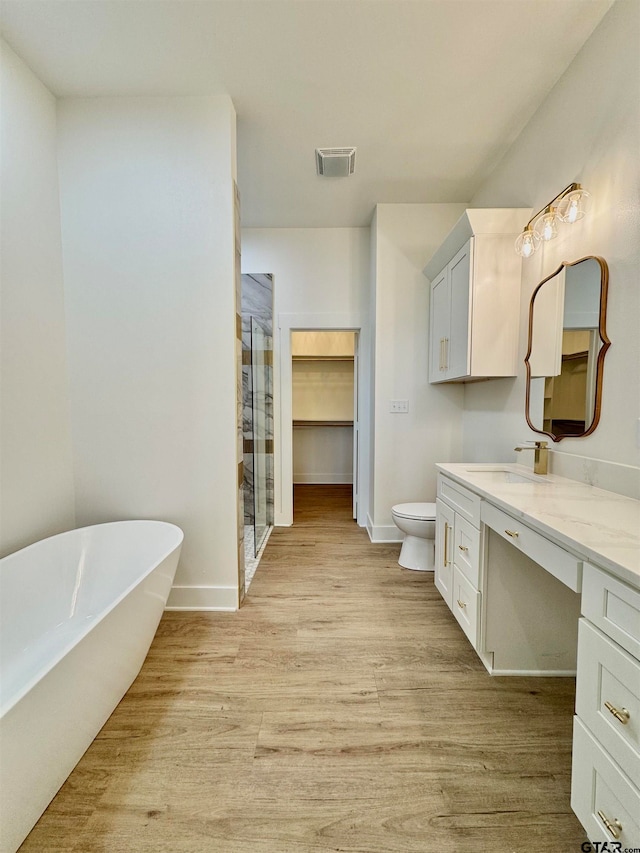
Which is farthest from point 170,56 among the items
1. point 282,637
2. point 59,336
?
point 282,637

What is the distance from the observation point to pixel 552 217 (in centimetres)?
171

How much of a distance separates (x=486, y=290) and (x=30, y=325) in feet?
8.27

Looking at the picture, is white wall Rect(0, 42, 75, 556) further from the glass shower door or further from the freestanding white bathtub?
the glass shower door

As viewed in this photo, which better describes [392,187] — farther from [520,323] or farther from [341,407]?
[341,407]

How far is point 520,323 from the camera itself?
2.17m

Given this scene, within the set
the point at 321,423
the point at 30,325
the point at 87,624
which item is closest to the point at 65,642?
the point at 87,624

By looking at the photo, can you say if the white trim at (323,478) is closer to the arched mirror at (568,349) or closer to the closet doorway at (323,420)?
the closet doorway at (323,420)

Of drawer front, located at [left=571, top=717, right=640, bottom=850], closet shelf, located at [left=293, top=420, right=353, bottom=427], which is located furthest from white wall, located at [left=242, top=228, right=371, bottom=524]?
drawer front, located at [left=571, top=717, right=640, bottom=850]

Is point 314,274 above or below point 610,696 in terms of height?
above

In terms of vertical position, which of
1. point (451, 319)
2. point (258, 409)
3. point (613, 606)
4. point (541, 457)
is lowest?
point (613, 606)

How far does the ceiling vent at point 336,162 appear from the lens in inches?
90.5

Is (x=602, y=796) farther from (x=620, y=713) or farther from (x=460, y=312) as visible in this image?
(x=460, y=312)

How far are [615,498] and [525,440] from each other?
773 millimetres

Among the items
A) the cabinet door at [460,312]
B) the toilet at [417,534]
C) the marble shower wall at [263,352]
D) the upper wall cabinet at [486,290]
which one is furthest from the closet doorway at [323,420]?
the upper wall cabinet at [486,290]
